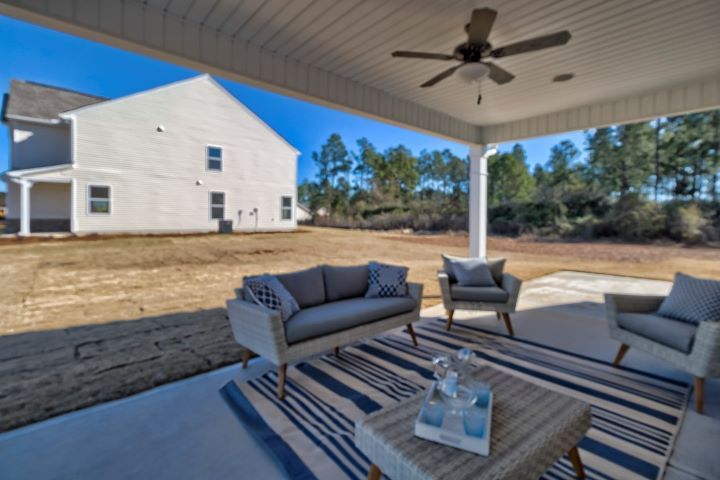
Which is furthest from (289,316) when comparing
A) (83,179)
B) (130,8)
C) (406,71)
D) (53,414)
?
(83,179)

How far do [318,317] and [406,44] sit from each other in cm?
237

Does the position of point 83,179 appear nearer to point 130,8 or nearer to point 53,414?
point 130,8

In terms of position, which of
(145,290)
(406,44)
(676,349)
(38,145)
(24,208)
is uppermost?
(406,44)

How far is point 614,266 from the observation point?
665 cm

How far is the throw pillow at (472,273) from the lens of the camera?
12.1ft

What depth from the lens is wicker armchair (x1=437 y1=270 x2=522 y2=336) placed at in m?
3.44

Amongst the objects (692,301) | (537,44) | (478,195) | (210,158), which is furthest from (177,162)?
(692,301)

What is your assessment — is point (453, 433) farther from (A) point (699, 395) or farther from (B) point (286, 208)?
(B) point (286, 208)

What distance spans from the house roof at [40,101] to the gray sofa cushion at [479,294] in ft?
19.5

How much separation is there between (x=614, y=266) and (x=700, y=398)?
18.1 feet

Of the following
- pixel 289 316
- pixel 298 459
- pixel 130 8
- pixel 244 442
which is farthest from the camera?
pixel 289 316

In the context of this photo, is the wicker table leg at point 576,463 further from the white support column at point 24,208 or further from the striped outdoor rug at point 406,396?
the white support column at point 24,208

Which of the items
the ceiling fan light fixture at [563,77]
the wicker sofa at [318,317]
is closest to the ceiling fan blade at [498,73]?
the ceiling fan light fixture at [563,77]

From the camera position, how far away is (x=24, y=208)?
4262 mm
